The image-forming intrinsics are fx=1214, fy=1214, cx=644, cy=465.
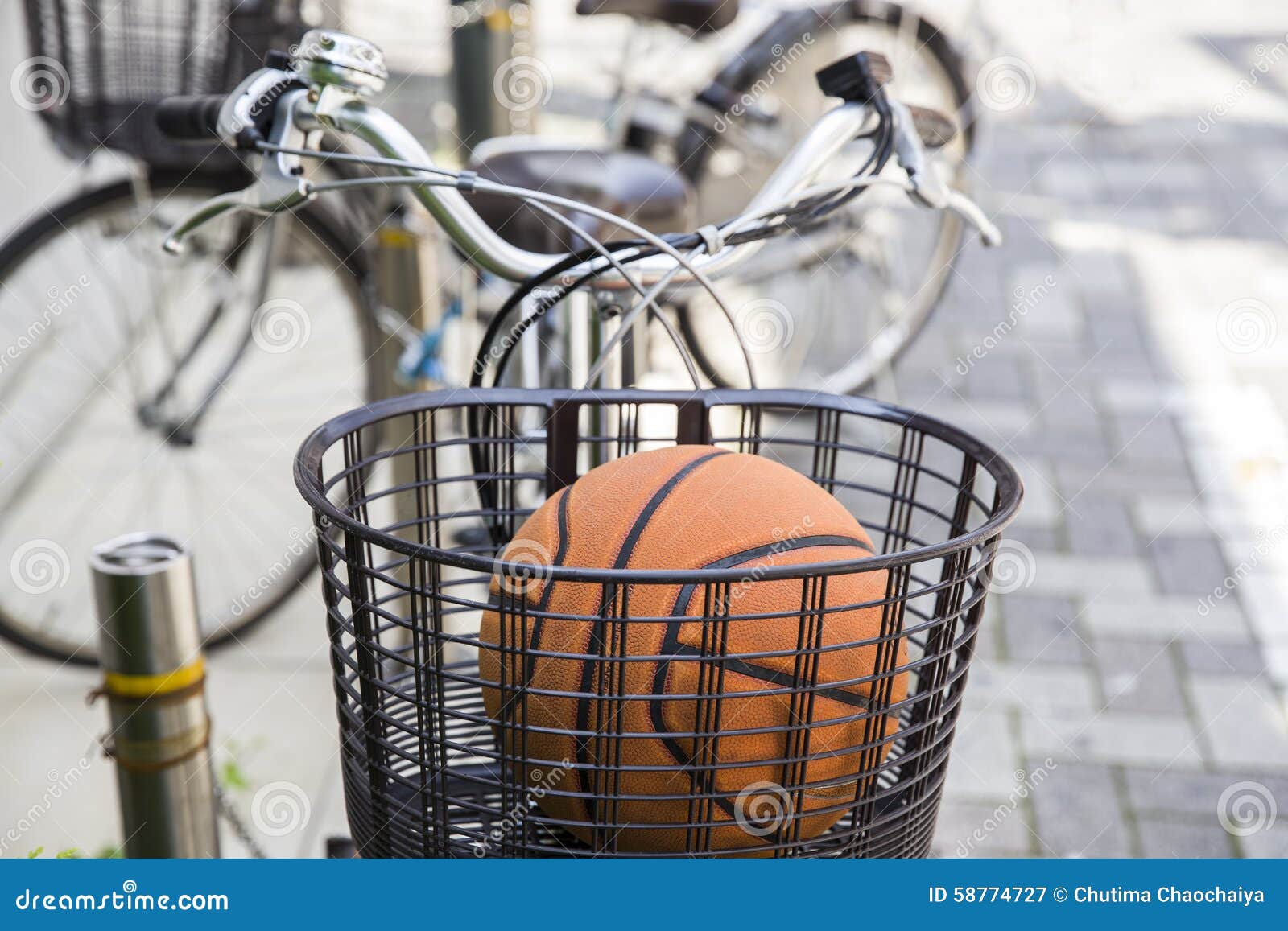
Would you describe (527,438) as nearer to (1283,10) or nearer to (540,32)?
(540,32)

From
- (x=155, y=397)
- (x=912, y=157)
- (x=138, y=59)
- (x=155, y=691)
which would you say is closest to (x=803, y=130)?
(x=138, y=59)

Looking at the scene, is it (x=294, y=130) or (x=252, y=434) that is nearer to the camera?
(x=294, y=130)

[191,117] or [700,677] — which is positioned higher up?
[191,117]

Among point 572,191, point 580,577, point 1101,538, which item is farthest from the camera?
point 1101,538

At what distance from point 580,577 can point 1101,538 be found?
271cm

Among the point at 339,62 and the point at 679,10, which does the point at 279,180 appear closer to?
the point at 339,62

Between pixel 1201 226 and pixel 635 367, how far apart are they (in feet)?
14.0

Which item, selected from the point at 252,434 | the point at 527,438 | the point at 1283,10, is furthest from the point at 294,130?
the point at 1283,10

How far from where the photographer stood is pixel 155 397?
253cm

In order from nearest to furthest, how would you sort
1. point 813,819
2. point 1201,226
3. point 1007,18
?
point 813,819 → point 1201,226 → point 1007,18

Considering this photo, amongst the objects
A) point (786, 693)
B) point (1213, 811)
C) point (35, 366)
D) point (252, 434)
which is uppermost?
point (786, 693)

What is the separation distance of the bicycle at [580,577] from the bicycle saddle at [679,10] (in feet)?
5.49

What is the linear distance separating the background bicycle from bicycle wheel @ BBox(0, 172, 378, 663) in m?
0.22
